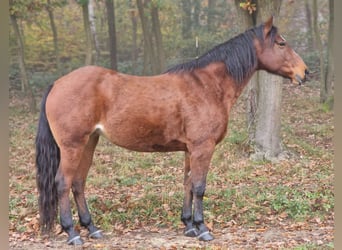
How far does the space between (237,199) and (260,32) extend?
2.24 metres

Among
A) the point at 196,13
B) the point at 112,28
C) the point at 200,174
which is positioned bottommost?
the point at 200,174

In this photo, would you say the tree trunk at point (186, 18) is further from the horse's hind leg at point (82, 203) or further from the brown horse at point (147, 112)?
the horse's hind leg at point (82, 203)

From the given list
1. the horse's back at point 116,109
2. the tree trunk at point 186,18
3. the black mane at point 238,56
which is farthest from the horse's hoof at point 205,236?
the tree trunk at point 186,18

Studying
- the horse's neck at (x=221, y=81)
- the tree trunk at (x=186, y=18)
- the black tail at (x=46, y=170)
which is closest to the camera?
the black tail at (x=46, y=170)

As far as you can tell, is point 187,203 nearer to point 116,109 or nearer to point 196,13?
point 116,109

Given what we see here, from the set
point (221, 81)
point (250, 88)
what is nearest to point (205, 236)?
point (221, 81)

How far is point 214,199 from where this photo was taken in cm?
605

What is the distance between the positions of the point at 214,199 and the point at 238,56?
209cm

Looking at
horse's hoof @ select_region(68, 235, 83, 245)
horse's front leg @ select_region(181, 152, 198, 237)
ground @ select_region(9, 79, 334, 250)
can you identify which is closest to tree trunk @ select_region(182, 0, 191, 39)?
ground @ select_region(9, 79, 334, 250)

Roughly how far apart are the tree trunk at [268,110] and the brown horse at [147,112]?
3.26 meters

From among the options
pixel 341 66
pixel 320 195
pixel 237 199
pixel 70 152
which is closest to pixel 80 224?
pixel 70 152

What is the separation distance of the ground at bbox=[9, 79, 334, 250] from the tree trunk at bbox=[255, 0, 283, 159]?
0.29 meters

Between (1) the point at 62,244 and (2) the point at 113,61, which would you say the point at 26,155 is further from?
(2) the point at 113,61

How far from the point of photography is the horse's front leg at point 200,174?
4746 millimetres
